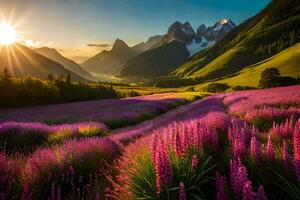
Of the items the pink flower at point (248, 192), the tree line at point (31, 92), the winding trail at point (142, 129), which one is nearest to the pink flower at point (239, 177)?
the pink flower at point (248, 192)

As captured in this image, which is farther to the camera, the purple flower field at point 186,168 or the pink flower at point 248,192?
the purple flower field at point 186,168

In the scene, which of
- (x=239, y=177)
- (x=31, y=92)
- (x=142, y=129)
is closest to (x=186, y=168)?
(x=239, y=177)

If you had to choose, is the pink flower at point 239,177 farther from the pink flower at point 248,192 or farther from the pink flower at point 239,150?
the pink flower at point 239,150

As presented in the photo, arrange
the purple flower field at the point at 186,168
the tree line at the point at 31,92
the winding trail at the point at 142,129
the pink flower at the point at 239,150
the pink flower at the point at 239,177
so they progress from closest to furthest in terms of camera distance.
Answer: the pink flower at the point at 239,177 → the purple flower field at the point at 186,168 → the pink flower at the point at 239,150 → the winding trail at the point at 142,129 → the tree line at the point at 31,92

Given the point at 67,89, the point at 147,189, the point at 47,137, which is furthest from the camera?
the point at 67,89

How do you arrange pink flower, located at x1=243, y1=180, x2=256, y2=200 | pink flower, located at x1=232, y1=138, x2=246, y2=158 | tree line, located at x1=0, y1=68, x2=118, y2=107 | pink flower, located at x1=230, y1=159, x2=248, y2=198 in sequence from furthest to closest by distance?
1. tree line, located at x1=0, y1=68, x2=118, y2=107
2. pink flower, located at x1=232, y1=138, x2=246, y2=158
3. pink flower, located at x1=230, y1=159, x2=248, y2=198
4. pink flower, located at x1=243, y1=180, x2=256, y2=200

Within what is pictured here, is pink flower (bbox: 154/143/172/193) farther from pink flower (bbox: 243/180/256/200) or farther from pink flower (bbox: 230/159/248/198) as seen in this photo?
pink flower (bbox: 243/180/256/200)

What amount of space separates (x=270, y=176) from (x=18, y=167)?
15.5 ft

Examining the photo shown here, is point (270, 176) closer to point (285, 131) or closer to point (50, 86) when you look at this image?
point (285, 131)

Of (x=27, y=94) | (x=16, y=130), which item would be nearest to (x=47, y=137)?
(x=16, y=130)

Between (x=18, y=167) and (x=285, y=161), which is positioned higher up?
(x=285, y=161)

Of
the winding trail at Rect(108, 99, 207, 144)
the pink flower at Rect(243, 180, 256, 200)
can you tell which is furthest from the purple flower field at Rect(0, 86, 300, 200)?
the winding trail at Rect(108, 99, 207, 144)

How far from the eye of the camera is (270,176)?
182 inches

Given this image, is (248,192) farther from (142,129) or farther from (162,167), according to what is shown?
(142,129)
